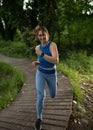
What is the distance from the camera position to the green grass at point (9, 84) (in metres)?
6.78

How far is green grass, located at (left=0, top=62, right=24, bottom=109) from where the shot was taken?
678 cm

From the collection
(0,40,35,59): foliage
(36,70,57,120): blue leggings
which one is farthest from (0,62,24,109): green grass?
(0,40,35,59): foliage

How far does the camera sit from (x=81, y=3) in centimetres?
1313

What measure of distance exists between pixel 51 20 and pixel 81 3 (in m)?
1.71

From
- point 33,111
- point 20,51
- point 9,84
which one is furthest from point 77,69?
point 20,51

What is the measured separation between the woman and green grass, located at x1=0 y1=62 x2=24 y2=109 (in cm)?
199

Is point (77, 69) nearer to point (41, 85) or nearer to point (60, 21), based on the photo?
point (60, 21)

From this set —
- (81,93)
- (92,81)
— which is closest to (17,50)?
(92,81)

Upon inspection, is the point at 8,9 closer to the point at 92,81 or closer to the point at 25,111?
the point at 92,81

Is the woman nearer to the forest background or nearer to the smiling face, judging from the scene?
the smiling face

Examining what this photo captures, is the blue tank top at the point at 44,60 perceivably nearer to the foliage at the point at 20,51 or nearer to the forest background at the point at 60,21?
the forest background at the point at 60,21

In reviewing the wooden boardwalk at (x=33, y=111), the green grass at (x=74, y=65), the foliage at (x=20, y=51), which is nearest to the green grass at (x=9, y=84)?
the wooden boardwalk at (x=33, y=111)

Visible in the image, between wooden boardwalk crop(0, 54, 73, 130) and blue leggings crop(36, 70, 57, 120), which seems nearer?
blue leggings crop(36, 70, 57, 120)

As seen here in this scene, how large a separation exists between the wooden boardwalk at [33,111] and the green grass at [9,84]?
0.18 meters
